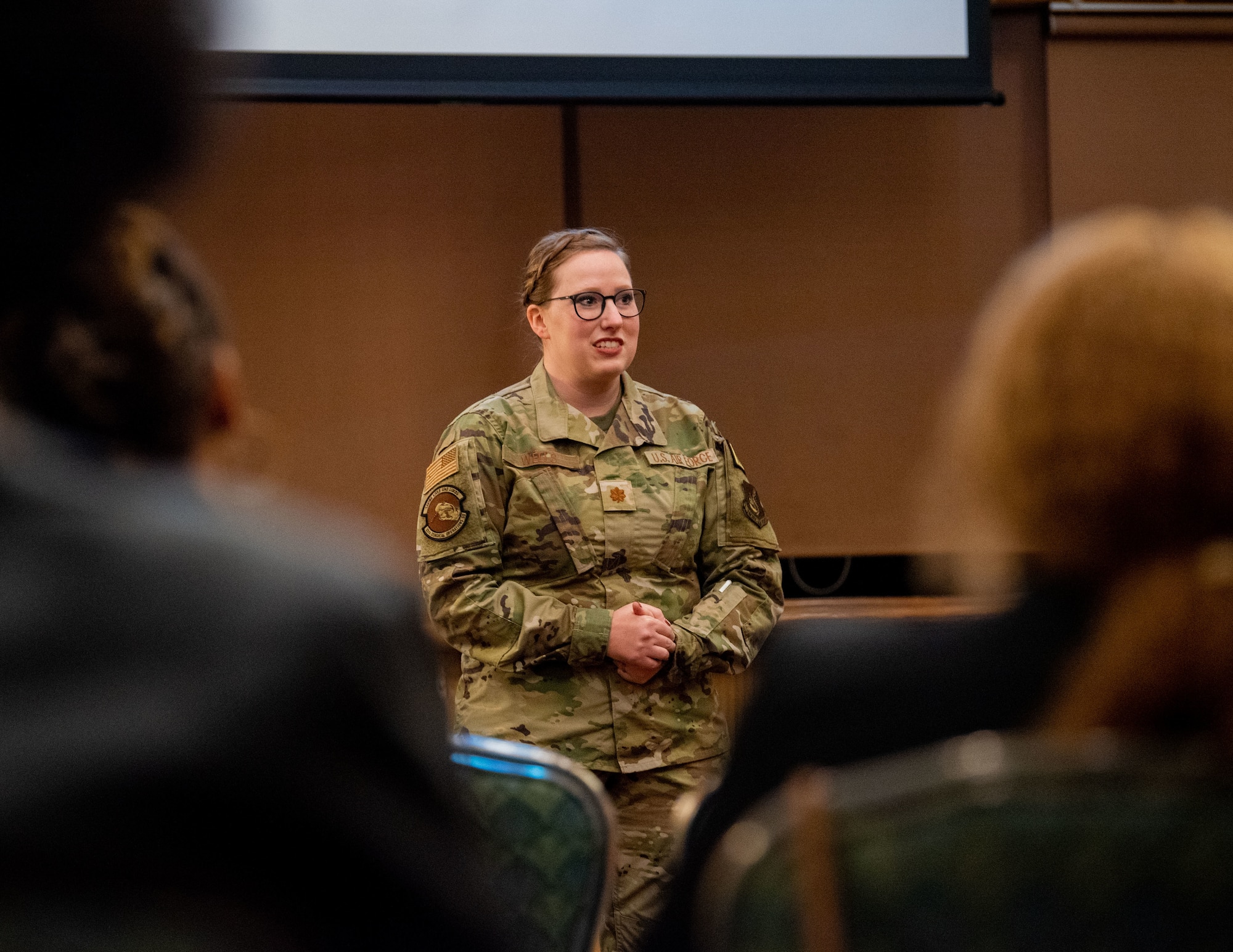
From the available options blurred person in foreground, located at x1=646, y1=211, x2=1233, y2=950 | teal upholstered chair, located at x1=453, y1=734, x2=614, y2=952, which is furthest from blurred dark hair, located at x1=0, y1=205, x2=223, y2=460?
teal upholstered chair, located at x1=453, y1=734, x2=614, y2=952

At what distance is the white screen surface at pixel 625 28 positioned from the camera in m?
3.24

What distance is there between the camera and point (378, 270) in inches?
147

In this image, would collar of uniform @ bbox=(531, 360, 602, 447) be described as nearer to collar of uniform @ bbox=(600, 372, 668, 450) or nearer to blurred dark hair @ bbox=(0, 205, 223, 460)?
collar of uniform @ bbox=(600, 372, 668, 450)

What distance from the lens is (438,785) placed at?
23.6 inches

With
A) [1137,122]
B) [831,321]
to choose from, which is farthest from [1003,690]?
[1137,122]

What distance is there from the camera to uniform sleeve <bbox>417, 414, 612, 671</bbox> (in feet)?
8.19

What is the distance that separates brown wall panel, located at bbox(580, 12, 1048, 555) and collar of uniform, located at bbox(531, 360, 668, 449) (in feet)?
3.19

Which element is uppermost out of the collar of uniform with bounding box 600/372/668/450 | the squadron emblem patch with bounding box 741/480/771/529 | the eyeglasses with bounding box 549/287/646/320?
the eyeglasses with bounding box 549/287/646/320

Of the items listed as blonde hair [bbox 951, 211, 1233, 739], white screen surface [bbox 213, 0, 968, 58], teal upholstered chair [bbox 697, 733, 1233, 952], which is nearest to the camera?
teal upholstered chair [bbox 697, 733, 1233, 952]

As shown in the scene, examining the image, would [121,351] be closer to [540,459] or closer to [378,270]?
[540,459]

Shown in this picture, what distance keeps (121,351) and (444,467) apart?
2026mm

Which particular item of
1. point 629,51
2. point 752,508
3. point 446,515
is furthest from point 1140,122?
point 446,515

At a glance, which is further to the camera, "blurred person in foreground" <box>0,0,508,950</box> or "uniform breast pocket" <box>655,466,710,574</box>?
"uniform breast pocket" <box>655,466,710,574</box>

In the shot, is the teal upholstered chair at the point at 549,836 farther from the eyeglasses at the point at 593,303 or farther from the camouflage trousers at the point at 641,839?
the eyeglasses at the point at 593,303
